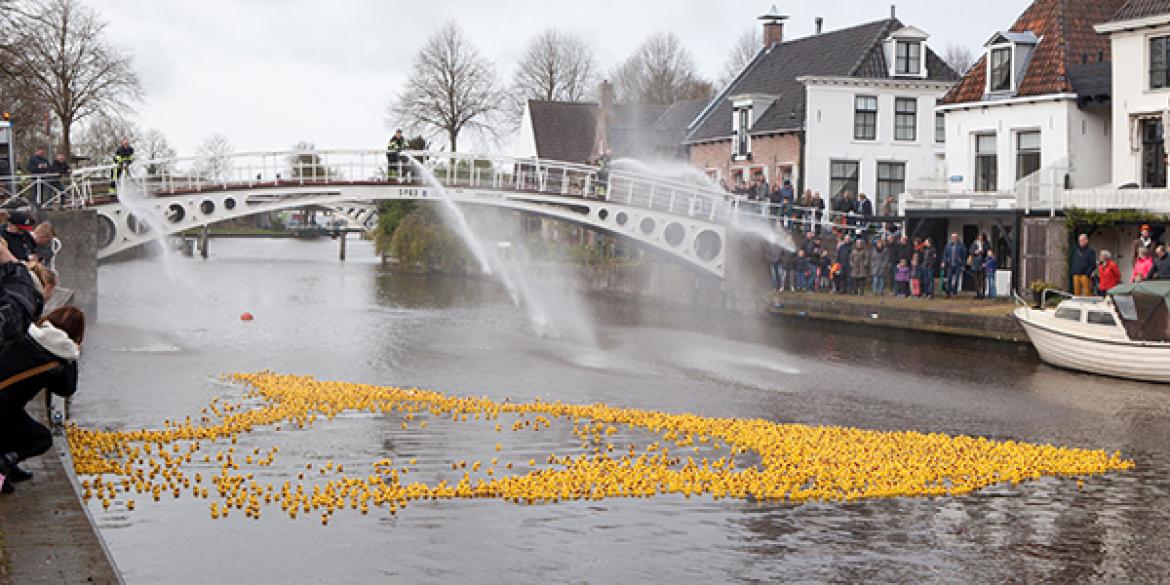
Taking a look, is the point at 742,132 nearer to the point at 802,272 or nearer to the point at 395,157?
the point at 802,272

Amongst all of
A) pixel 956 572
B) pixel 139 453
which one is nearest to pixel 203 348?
pixel 139 453

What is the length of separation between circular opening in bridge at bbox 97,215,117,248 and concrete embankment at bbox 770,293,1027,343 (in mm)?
19156

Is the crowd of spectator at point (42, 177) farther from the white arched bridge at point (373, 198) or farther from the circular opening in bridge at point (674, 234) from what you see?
the circular opening in bridge at point (674, 234)

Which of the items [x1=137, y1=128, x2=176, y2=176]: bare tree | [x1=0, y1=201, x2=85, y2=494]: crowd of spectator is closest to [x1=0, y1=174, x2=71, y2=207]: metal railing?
[x1=0, y1=201, x2=85, y2=494]: crowd of spectator

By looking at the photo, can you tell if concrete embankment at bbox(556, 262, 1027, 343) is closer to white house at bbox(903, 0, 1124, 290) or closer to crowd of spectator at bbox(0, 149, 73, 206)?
white house at bbox(903, 0, 1124, 290)

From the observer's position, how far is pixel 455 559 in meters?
12.0

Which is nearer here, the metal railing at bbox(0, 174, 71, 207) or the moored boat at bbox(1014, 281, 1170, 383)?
the moored boat at bbox(1014, 281, 1170, 383)

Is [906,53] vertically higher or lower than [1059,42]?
higher

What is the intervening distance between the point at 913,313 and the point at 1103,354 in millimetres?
8302

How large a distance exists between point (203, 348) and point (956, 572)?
72.8 feet

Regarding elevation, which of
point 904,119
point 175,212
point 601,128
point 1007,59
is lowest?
point 175,212

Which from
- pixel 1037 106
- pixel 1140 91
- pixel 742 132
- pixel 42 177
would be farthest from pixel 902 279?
pixel 42 177

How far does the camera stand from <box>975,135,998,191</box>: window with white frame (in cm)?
4138

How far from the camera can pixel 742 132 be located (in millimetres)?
56781
